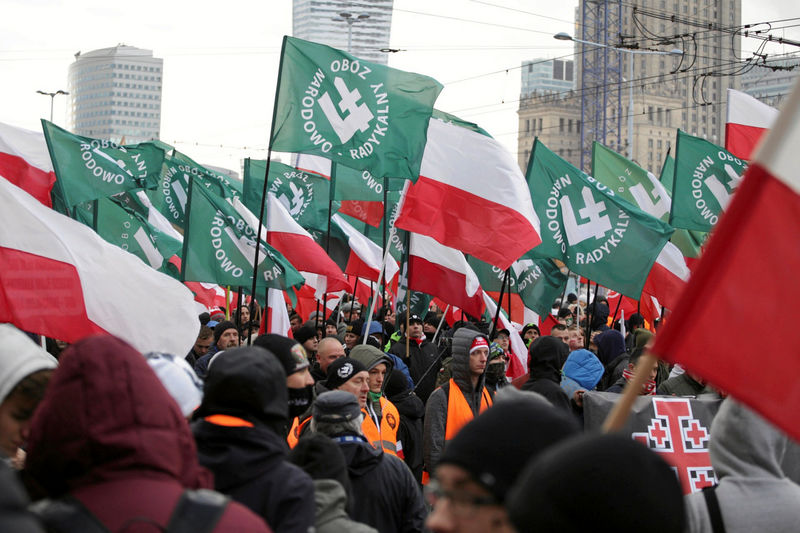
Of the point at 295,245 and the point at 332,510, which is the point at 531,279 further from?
the point at 332,510

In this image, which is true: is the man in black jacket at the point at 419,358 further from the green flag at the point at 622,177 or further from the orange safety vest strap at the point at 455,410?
the green flag at the point at 622,177

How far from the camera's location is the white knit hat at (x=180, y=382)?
311cm

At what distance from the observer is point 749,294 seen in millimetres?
2365

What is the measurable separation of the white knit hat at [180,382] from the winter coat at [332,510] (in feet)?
2.08

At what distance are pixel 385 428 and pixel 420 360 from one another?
13.5 feet

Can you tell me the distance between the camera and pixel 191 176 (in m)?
9.80

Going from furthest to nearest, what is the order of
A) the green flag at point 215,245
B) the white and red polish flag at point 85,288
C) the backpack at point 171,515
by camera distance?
the green flag at point 215,245, the white and red polish flag at point 85,288, the backpack at point 171,515

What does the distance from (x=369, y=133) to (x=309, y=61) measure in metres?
0.79

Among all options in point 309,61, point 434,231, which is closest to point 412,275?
point 434,231

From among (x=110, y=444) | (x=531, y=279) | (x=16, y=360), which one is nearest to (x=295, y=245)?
(x=531, y=279)

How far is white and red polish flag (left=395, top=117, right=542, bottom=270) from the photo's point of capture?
29.5ft

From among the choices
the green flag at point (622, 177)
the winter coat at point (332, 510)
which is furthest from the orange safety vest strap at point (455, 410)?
the green flag at point (622, 177)

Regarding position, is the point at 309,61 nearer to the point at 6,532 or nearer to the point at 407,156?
the point at 407,156

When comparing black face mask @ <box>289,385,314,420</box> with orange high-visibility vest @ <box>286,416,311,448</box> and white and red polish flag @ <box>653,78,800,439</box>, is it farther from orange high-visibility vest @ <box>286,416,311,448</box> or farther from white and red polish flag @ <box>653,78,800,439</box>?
white and red polish flag @ <box>653,78,800,439</box>
